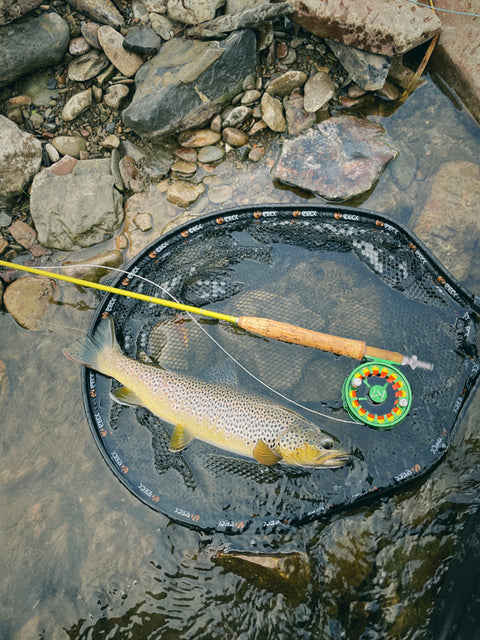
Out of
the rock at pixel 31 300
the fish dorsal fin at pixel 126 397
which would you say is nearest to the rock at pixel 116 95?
the rock at pixel 31 300

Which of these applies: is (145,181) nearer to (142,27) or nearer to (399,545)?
(142,27)

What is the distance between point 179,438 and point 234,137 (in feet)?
8.84

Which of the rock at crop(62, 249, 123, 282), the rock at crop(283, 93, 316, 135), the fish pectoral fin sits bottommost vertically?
the fish pectoral fin

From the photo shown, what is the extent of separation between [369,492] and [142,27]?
441 centimetres

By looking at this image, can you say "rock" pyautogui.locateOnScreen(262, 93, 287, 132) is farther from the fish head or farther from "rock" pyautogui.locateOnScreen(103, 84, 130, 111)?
the fish head

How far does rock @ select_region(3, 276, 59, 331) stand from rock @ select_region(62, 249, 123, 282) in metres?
0.25

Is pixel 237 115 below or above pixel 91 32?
below

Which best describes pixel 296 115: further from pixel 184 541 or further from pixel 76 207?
pixel 184 541

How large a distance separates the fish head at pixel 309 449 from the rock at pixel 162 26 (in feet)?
12.0

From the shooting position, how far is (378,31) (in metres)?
3.57

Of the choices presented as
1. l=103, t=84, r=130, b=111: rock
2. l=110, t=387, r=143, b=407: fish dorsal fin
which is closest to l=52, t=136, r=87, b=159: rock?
l=103, t=84, r=130, b=111: rock

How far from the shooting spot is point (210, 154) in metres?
4.09

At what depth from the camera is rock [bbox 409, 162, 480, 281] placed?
3.68 meters

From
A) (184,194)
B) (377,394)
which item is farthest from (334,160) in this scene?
(377,394)
